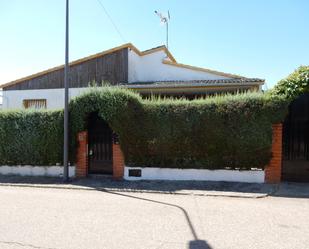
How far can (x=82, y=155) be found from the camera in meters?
11.1

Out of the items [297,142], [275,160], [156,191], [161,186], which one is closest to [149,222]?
[156,191]

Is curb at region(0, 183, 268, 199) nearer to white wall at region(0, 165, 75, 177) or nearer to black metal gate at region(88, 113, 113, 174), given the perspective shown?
white wall at region(0, 165, 75, 177)

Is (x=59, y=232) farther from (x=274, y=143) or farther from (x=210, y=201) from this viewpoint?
(x=274, y=143)

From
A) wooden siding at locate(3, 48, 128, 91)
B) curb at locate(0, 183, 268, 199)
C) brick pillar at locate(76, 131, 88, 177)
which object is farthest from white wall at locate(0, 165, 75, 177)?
wooden siding at locate(3, 48, 128, 91)

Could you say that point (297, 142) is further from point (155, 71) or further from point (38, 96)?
point (38, 96)

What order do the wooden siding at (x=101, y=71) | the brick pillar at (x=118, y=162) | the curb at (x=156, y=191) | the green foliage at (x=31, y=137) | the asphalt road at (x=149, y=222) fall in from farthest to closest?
1. the wooden siding at (x=101, y=71)
2. the green foliage at (x=31, y=137)
3. the brick pillar at (x=118, y=162)
4. the curb at (x=156, y=191)
5. the asphalt road at (x=149, y=222)

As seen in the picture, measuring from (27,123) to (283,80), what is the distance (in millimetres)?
8167

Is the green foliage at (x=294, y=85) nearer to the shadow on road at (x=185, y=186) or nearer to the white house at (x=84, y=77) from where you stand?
the shadow on road at (x=185, y=186)

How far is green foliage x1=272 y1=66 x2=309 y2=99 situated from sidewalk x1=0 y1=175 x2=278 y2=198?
254cm

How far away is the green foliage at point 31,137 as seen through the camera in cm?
1127

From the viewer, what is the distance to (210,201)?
7887 mm

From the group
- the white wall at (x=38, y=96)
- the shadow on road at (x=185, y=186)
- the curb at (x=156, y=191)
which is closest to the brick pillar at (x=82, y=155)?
the shadow on road at (x=185, y=186)

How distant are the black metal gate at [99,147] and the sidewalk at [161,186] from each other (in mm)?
394

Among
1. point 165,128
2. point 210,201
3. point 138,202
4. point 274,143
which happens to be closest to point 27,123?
point 165,128
